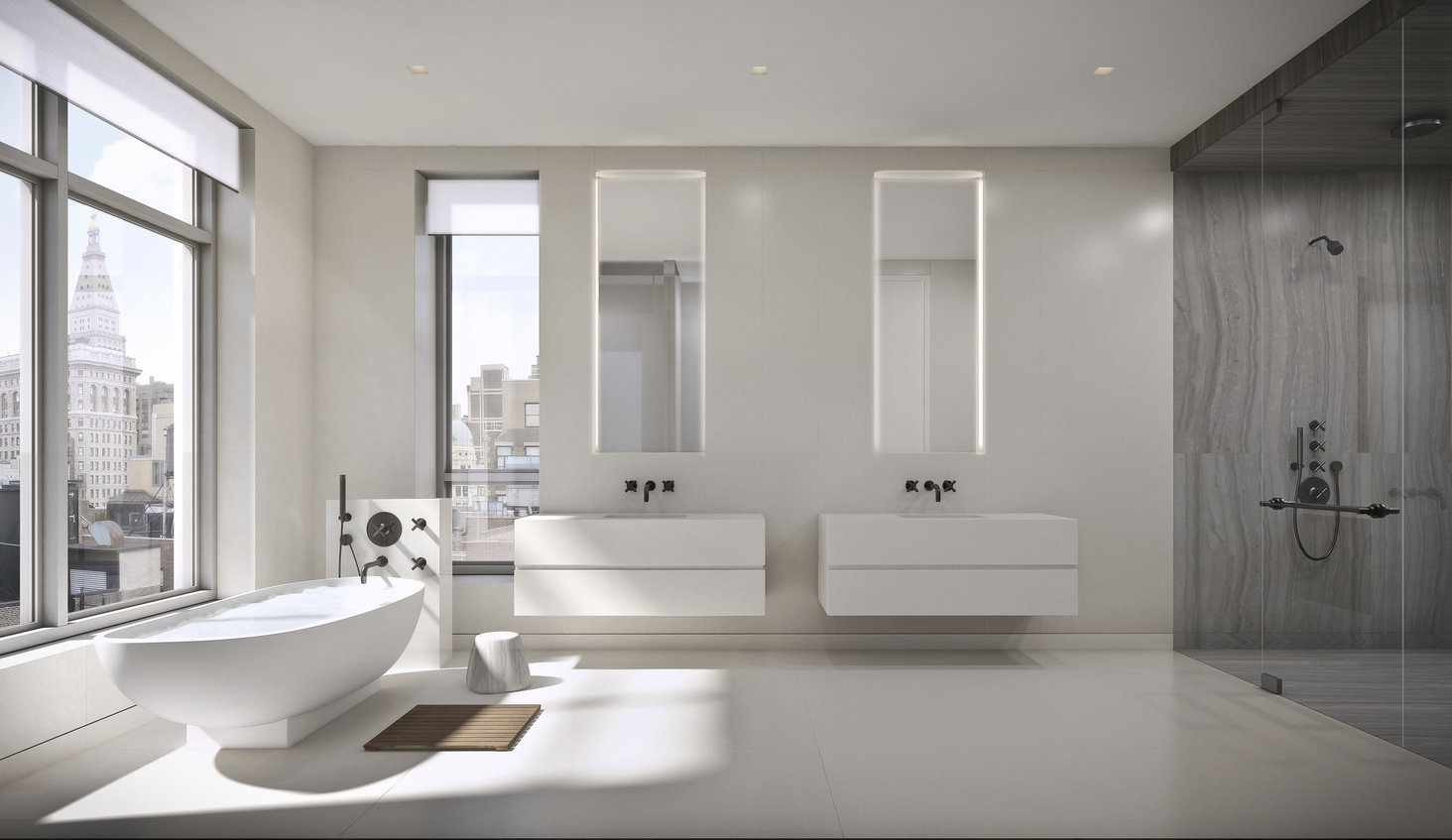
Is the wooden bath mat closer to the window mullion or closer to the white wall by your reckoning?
the white wall

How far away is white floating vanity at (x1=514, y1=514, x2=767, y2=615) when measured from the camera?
4.09 meters

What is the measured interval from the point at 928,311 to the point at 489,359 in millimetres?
2530

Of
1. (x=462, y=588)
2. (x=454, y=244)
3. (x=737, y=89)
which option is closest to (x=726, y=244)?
(x=737, y=89)

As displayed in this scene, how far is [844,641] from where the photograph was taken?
4.50 metres

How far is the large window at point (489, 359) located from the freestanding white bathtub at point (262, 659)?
3.58 ft

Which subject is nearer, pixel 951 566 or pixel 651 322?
pixel 951 566

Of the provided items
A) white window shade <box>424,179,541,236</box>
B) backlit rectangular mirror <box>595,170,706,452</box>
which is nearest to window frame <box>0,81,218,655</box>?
white window shade <box>424,179,541,236</box>

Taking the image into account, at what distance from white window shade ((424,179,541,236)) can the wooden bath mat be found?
8.61 feet

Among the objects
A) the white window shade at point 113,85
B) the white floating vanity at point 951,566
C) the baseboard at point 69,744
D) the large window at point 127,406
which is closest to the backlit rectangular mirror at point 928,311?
the white floating vanity at point 951,566

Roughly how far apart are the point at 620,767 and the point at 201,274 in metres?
3.10

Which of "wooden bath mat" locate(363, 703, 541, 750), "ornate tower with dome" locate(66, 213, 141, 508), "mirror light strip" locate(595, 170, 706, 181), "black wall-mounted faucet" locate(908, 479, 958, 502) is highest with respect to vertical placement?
"mirror light strip" locate(595, 170, 706, 181)

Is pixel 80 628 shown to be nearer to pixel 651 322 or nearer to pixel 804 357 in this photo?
pixel 651 322

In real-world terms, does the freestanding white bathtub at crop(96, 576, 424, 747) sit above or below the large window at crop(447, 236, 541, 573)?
below

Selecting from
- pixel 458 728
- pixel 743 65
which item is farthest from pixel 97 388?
pixel 743 65
